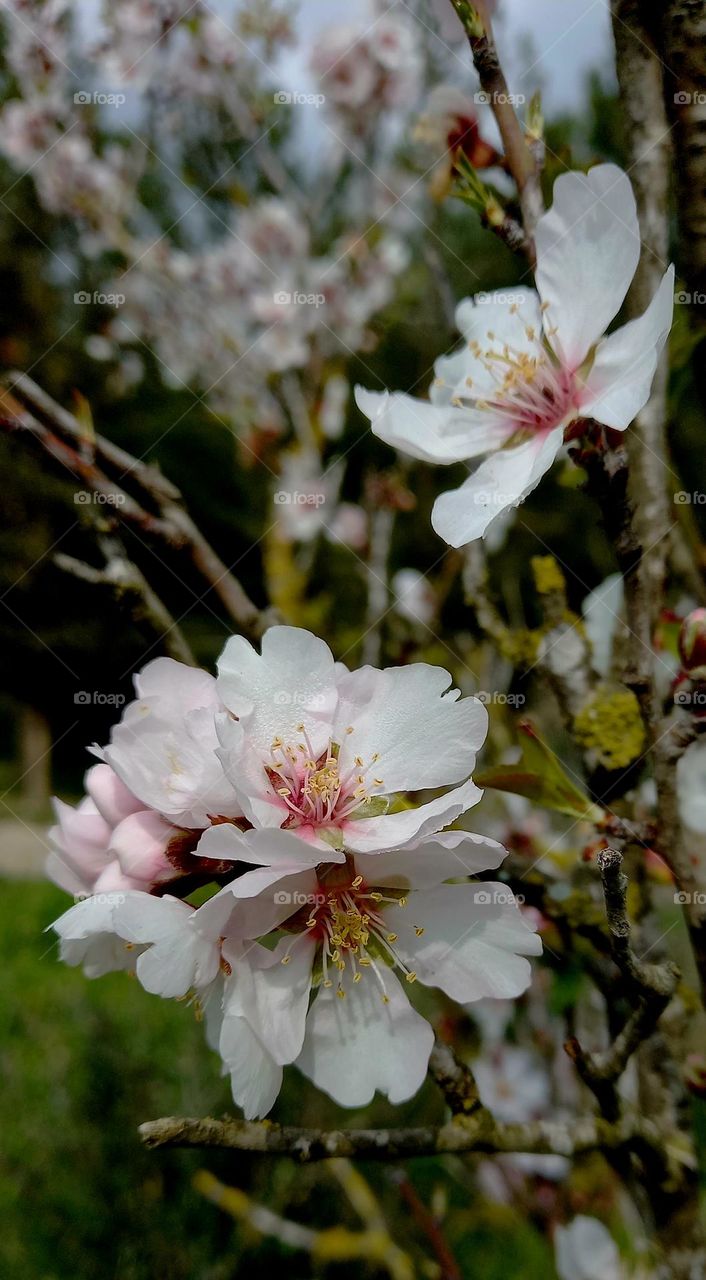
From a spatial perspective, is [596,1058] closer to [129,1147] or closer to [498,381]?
[498,381]

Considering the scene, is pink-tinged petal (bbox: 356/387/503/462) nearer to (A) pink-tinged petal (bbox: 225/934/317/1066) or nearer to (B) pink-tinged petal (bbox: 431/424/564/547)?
(B) pink-tinged petal (bbox: 431/424/564/547)

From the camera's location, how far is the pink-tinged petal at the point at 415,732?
0.50 metres

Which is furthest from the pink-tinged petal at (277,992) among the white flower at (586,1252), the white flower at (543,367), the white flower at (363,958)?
the white flower at (586,1252)

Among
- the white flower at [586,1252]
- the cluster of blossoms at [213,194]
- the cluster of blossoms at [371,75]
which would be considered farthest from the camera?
the cluster of blossoms at [371,75]

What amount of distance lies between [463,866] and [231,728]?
0.49 feet

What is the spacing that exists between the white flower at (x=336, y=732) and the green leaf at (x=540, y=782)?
0.11 metres

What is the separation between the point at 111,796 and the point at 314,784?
0.13m

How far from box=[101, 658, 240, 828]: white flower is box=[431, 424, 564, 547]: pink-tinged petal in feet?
0.61

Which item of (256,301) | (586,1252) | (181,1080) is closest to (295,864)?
(586,1252)

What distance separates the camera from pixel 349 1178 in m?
1.61

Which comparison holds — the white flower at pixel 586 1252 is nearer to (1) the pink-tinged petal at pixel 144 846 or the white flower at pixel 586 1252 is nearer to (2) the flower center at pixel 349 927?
(2) the flower center at pixel 349 927

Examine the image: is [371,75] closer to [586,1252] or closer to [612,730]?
[612,730]

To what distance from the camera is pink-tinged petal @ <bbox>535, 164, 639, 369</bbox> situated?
564 mm

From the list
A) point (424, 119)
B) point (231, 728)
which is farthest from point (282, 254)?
point (231, 728)
